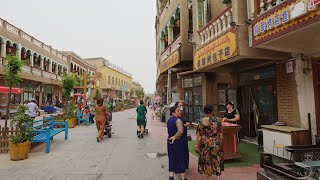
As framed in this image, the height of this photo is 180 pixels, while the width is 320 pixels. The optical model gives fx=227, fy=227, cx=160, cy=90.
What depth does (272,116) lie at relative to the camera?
730 cm

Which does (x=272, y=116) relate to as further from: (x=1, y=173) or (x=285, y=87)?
(x=1, y=173)

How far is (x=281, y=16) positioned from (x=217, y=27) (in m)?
3.07

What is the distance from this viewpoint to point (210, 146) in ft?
14.3

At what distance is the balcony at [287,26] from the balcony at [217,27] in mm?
1287

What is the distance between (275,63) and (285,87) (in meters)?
0.83

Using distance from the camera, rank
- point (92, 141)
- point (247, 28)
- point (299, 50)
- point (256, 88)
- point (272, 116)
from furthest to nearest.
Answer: point (92, 141) < point (256, 88) < point (272, 116) < point (247, 28) < point (299, 50)

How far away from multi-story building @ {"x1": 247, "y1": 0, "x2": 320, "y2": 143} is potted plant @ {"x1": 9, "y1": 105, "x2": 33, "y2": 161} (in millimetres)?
6683

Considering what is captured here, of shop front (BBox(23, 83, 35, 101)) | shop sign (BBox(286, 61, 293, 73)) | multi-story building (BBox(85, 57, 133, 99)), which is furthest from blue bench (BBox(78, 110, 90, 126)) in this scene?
multi-story building (BBox(85, 57, 133, 99))

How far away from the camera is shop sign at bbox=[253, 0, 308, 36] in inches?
160

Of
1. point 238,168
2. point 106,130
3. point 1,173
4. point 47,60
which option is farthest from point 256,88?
point 47,60

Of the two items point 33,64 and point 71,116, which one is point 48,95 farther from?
point 71,116

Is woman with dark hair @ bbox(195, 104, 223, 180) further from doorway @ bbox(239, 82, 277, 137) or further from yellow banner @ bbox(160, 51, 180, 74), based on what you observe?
yellow banner @ bbox(160, 51, 180, 74)

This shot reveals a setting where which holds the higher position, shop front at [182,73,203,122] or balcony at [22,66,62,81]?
balcony at [22,66,62,81]

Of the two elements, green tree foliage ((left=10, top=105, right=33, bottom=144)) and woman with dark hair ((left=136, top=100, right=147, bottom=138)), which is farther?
woman with dark hair ((left=136, top=100, right=147, bottom=138))
